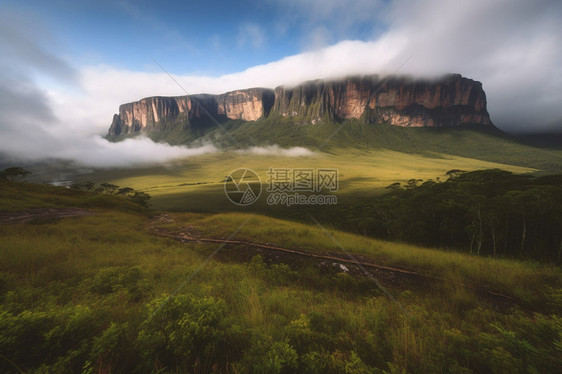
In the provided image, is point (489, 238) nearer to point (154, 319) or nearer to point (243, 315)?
point (243, 315)

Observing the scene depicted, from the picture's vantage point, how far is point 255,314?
374 centimetres

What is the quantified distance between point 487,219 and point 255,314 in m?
18.4

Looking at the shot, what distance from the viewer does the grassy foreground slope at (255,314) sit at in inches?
97.3

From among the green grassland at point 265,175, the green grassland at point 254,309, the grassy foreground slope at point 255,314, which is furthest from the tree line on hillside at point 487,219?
the green grassland at point 265,175

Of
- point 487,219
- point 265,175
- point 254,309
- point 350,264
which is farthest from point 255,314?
point 265,175

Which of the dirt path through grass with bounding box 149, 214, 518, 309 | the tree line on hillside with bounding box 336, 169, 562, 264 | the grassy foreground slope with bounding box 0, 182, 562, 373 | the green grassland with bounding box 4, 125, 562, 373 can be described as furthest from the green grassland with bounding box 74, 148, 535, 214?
the grassy foreground slope with bounding box 0, 182, 562, 373

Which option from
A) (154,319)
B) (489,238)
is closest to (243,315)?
(154,319)

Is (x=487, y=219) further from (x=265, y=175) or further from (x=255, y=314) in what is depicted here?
(x=265, y=175)

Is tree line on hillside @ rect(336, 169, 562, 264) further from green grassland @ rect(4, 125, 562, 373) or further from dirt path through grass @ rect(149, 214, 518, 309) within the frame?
green grassland @ rect(4, 125, 562, 373)

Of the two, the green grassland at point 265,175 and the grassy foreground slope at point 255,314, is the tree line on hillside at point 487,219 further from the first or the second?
the green grassland at point 265,175

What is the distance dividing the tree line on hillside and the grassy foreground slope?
10.2 metres

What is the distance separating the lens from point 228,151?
166 m

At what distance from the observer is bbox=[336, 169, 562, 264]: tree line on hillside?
12.7m

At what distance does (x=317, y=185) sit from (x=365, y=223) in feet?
152
